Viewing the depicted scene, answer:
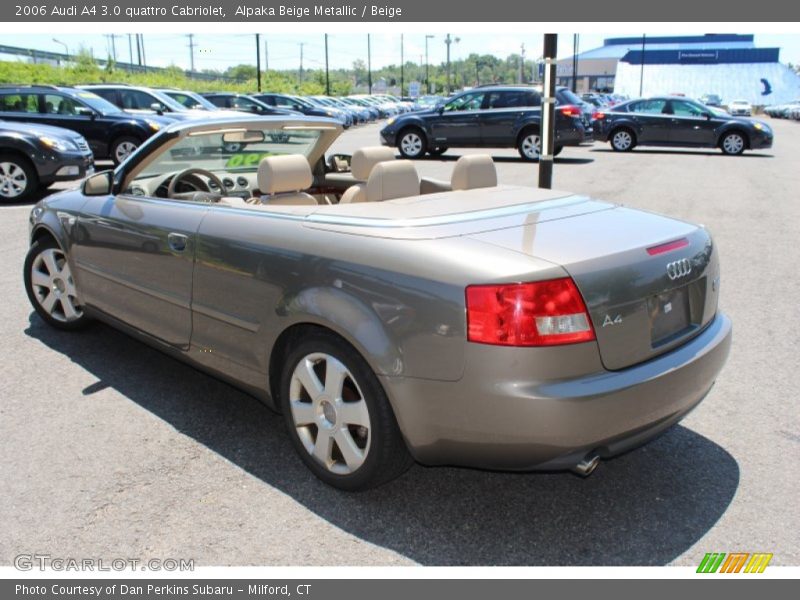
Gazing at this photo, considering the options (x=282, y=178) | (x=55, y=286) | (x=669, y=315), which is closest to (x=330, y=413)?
(x=282, y=178)

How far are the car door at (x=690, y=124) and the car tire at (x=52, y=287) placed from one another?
1893 centimetres

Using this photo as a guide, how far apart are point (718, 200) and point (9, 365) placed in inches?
400

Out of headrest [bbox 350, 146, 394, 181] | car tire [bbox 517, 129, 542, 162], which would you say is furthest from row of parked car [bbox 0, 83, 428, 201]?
car tire [bbox 517, 129, 542, 162]

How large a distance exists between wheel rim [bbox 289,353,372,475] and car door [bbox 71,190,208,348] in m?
0.93

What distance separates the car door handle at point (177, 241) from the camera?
3.85m

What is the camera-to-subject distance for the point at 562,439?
267cm

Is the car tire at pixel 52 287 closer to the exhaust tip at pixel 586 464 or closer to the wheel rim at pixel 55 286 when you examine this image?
the wheel rim at pixel 55 286

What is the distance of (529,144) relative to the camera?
18312 millimetres

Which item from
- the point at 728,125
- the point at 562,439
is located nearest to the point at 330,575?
the point at 562,439

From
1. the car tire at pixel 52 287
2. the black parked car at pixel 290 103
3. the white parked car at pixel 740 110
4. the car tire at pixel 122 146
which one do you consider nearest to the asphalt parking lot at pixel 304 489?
the car tire at pixel 52 287

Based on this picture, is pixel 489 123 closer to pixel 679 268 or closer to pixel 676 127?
pixel 676 127

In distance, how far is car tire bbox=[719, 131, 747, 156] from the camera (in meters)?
20.1

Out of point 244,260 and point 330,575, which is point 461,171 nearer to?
point 244,260

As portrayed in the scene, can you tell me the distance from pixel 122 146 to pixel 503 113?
8.85 m
